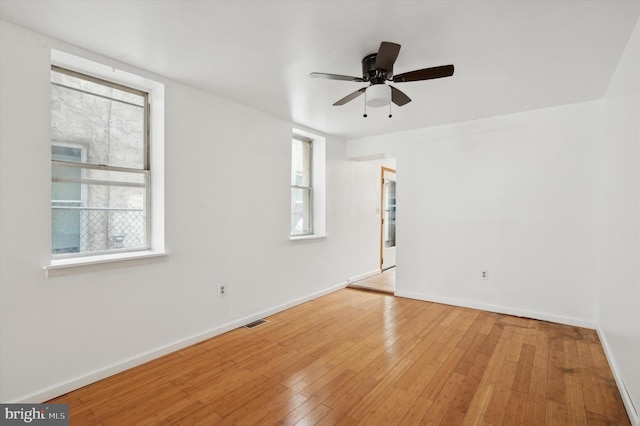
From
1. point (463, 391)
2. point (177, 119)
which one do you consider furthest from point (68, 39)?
point (463, 391)

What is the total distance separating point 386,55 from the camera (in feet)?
6.72

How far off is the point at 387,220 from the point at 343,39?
4.72 metres

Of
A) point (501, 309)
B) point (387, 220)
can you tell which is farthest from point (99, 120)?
point (387, 220)

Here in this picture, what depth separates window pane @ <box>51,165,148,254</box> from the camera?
2.32 metres

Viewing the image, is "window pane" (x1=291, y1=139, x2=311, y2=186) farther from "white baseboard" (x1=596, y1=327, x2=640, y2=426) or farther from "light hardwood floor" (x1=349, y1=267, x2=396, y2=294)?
"white baseboard" (x1=596, y1=327, x2=640, y2=426)

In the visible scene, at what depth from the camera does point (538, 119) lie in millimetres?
3613

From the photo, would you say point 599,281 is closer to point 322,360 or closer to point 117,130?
point 322,360

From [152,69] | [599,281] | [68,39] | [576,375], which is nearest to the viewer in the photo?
[68,39]

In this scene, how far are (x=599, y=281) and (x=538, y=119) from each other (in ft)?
6.22

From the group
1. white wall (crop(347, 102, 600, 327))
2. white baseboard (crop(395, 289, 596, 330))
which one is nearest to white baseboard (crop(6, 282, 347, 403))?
white baseboard (crop(395, 289, 596, 330))

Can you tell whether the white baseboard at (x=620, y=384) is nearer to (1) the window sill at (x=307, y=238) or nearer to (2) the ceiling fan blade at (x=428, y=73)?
(2) the ceiling fan blade at (x=428, y=73)

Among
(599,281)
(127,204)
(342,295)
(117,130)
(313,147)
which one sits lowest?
(342,295)

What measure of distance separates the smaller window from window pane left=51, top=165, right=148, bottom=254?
214 cm

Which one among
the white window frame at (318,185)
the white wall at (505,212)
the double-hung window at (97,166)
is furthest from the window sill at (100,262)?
the white wall at (505,212)
